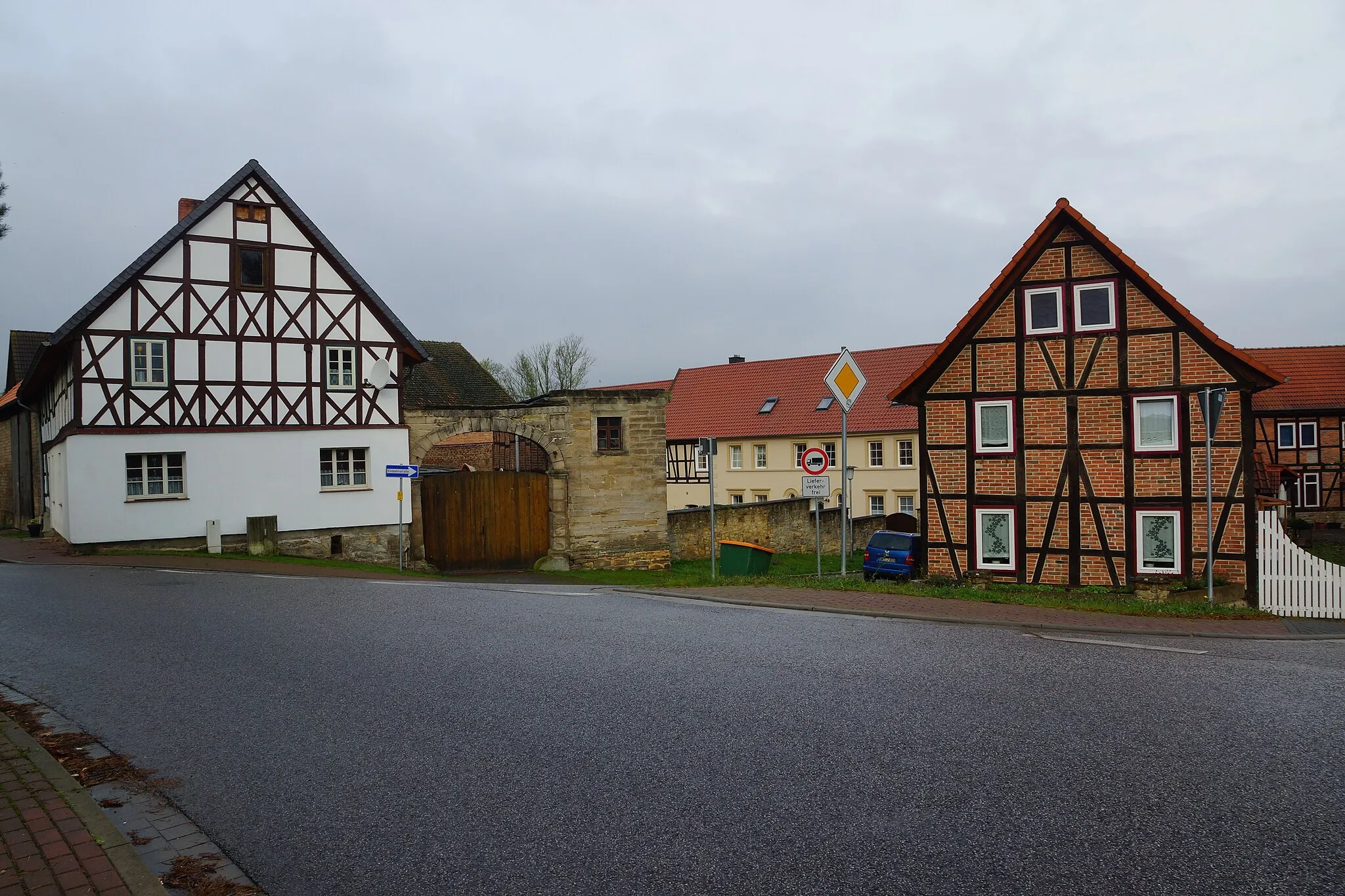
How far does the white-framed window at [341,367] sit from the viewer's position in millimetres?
26312

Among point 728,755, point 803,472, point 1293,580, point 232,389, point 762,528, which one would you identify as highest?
point 232,389

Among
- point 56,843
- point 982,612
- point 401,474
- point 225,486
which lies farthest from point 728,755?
point 225,486

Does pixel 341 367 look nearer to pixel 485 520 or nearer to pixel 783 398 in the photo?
pixel 485 520

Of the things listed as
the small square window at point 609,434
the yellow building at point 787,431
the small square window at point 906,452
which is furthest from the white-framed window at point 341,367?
the small square window at point 906,452

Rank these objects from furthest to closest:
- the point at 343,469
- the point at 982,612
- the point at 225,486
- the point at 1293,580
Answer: the point at 343,469 < the point at 225,486 < the point at 1293,580 < the point at 982,612

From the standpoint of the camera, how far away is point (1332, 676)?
8.49m

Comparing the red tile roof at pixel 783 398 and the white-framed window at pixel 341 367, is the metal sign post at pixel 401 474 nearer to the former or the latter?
the white-framed window at pixel 341 367

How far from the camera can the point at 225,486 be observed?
2456 cm

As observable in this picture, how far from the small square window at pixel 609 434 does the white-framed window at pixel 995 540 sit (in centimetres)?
1073

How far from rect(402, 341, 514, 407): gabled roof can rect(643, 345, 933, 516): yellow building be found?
7.94 m

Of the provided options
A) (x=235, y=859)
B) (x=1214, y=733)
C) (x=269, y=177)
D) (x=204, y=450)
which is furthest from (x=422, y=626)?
(x=269, y=177)

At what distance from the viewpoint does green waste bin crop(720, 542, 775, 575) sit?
23.4 meters

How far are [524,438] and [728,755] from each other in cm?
2107

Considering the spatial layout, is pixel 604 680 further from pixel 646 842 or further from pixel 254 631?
pixel 254 631
